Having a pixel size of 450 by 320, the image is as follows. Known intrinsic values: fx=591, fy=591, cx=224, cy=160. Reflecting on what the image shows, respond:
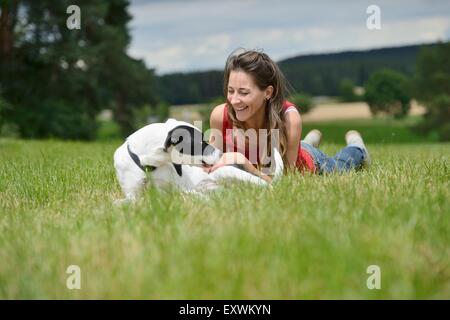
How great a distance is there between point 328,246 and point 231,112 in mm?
3137

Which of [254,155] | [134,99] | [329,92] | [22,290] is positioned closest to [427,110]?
[329,92]

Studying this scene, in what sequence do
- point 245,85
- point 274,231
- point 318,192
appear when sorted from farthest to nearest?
point 245,85 → point 318,192 → point 274,231

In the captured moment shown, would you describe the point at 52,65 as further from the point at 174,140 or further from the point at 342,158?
the point at 174,140

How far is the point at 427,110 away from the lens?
5244 cm

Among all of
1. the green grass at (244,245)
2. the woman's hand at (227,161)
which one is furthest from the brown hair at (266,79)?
the green grass at (244,245)

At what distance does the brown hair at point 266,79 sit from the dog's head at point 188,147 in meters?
1.38

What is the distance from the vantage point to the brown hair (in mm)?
5676

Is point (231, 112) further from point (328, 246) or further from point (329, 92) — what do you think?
point (329, 92)

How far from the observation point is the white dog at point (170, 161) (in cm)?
447

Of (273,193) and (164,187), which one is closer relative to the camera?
(273,193)

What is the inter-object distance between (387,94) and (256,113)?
70722mm

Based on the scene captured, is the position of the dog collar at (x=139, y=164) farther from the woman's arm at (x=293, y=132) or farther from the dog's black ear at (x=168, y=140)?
the woman's arm at (x=293, y=132)

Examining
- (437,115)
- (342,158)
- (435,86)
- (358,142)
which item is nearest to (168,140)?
(342,158)

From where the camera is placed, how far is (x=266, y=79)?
575cm
